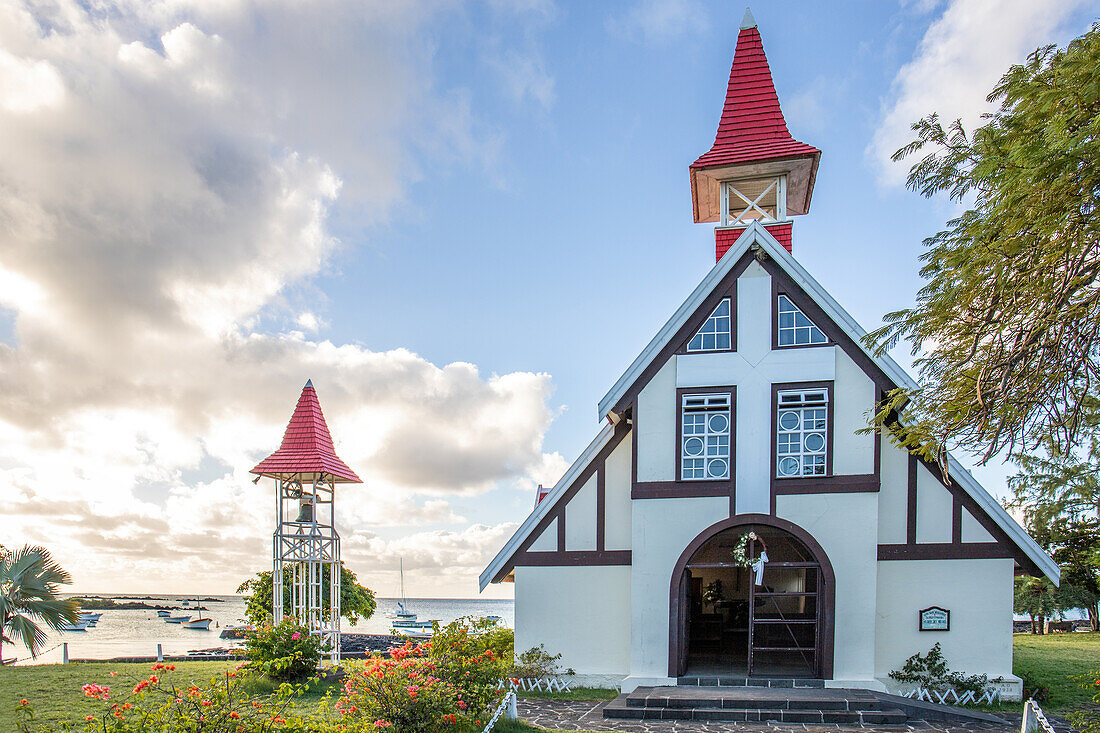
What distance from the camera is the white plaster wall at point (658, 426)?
13.8 meters

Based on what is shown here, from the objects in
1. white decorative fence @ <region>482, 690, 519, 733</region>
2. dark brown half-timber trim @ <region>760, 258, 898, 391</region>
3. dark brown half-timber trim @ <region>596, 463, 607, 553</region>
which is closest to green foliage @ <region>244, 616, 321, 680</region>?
white decorative fence @ <region>482, 690, 519, 733</region>

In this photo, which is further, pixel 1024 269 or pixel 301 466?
pixel 301 466

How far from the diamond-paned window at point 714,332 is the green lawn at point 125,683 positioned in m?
6.36

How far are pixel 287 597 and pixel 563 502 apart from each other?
847 centimetres

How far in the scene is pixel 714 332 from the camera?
1412 centimetres

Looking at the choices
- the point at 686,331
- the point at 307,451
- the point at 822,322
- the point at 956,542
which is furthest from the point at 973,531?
the point at 307,451

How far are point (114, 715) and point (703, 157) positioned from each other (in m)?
13.7

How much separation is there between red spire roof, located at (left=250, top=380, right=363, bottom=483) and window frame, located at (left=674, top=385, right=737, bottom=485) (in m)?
7.93

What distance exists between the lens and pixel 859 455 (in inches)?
522

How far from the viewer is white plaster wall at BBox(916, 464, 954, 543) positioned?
13.1 metres

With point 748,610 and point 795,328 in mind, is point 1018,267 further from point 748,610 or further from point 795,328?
point 748,610

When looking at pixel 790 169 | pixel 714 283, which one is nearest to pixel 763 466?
pixel 714 283

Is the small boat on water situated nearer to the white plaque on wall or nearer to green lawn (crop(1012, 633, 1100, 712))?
the white plaque on wall

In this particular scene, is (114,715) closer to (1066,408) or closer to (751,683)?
(751,683)
